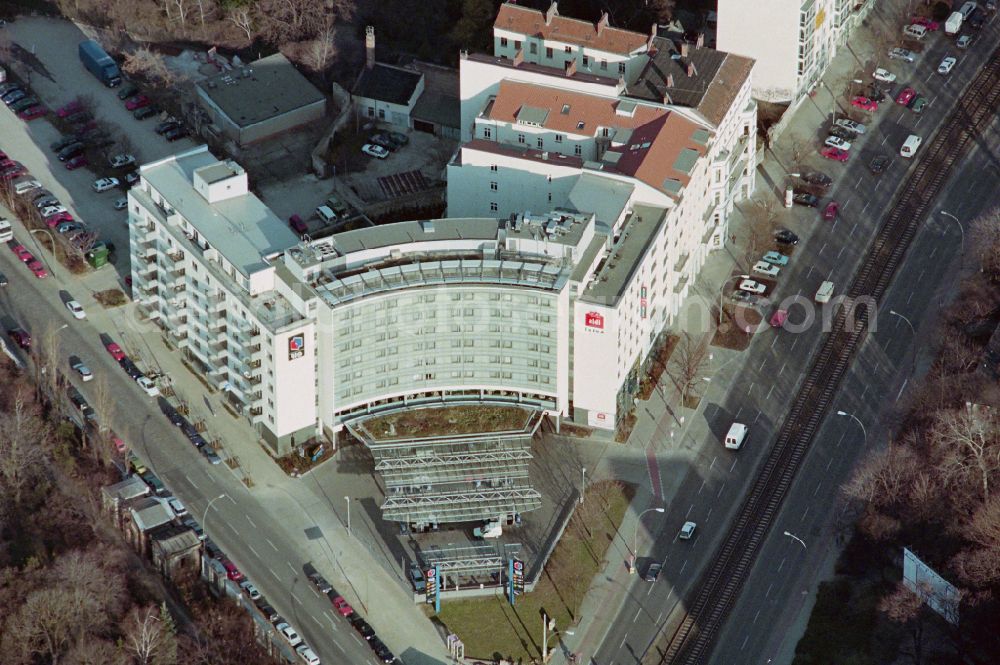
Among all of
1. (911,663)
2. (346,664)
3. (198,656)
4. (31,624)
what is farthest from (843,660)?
(31,624)

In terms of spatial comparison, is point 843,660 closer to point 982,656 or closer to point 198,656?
point 982,656

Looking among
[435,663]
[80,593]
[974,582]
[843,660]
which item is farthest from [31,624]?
[974,582]

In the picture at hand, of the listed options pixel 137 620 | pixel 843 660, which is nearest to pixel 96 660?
pixel 137 620

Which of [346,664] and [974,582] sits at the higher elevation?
[974,582]

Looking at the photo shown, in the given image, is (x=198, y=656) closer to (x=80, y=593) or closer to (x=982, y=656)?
(x=80, y=593)

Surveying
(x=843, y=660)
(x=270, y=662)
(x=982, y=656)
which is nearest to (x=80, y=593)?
(x=270, y=662)

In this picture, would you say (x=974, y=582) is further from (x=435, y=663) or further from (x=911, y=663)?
(x=435, y=663)

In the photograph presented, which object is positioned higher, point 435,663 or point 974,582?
point 974,582
